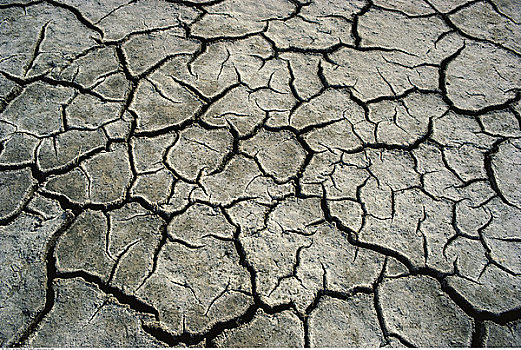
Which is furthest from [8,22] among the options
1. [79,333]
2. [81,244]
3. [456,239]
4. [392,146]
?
[456,239]

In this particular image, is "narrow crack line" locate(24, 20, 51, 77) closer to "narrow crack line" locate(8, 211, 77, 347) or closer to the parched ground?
the parched ground

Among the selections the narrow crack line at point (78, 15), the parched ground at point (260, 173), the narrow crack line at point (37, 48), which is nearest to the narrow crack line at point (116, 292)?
the parched ground at point (260, 173)

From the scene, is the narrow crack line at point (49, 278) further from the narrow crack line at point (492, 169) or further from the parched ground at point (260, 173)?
the narrow crack line at point (492, 169)

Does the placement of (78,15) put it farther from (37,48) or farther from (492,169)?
(492,169)

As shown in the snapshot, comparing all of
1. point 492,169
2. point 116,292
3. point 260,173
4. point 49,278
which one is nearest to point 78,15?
point 260,173

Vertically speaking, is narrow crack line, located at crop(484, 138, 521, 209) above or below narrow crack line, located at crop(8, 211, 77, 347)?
above

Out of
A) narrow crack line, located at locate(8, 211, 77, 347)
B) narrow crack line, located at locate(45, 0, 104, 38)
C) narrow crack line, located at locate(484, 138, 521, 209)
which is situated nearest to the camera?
narrow crack line, located at locate(8, 211, 77, 347)

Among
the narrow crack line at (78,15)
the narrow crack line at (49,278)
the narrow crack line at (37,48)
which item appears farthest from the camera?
the narrow crack line at (78,15)

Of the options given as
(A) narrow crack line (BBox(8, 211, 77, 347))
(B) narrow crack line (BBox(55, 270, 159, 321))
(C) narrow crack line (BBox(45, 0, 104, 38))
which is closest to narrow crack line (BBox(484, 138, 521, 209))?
(B) narrow crack line (BBox(55, 270, 159, 321))
